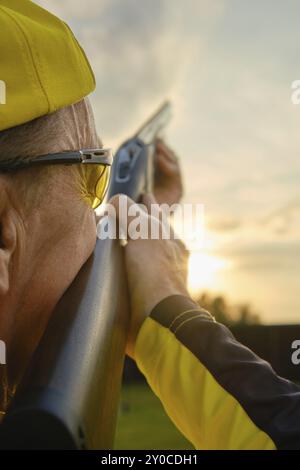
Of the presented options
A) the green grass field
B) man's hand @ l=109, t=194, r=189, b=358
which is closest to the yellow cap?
man's hand @ l=109, t=194, r=189, b=358

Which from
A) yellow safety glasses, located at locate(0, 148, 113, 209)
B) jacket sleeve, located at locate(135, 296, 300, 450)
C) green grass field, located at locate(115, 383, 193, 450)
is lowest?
green grass field, located at locate(115, 383, 193, 450)

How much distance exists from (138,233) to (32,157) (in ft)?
3.01

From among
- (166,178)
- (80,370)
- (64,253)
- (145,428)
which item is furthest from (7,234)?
(145,428)

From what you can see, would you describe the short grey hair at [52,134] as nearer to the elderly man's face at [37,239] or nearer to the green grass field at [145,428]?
the elderly man's face at [37,239]

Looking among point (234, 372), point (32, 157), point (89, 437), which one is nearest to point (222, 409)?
point (234, 372)

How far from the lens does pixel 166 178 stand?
14.9ft

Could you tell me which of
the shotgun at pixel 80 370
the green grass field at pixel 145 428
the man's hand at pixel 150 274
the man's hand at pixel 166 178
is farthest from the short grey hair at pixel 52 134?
the green grass field at pixel 145 428

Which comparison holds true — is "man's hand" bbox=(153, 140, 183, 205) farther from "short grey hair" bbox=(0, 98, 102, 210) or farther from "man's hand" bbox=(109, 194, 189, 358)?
"short grey hair" bbox=(0, 98, 102, 210)

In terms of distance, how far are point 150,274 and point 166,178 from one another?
2.10 meters

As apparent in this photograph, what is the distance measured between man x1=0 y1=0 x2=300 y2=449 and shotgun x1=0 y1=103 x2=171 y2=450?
115 millimetres

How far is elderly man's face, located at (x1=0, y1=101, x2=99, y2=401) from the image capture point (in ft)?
6.03

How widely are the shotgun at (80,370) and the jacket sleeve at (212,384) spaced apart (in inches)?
6.0

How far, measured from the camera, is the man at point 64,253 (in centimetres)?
181
